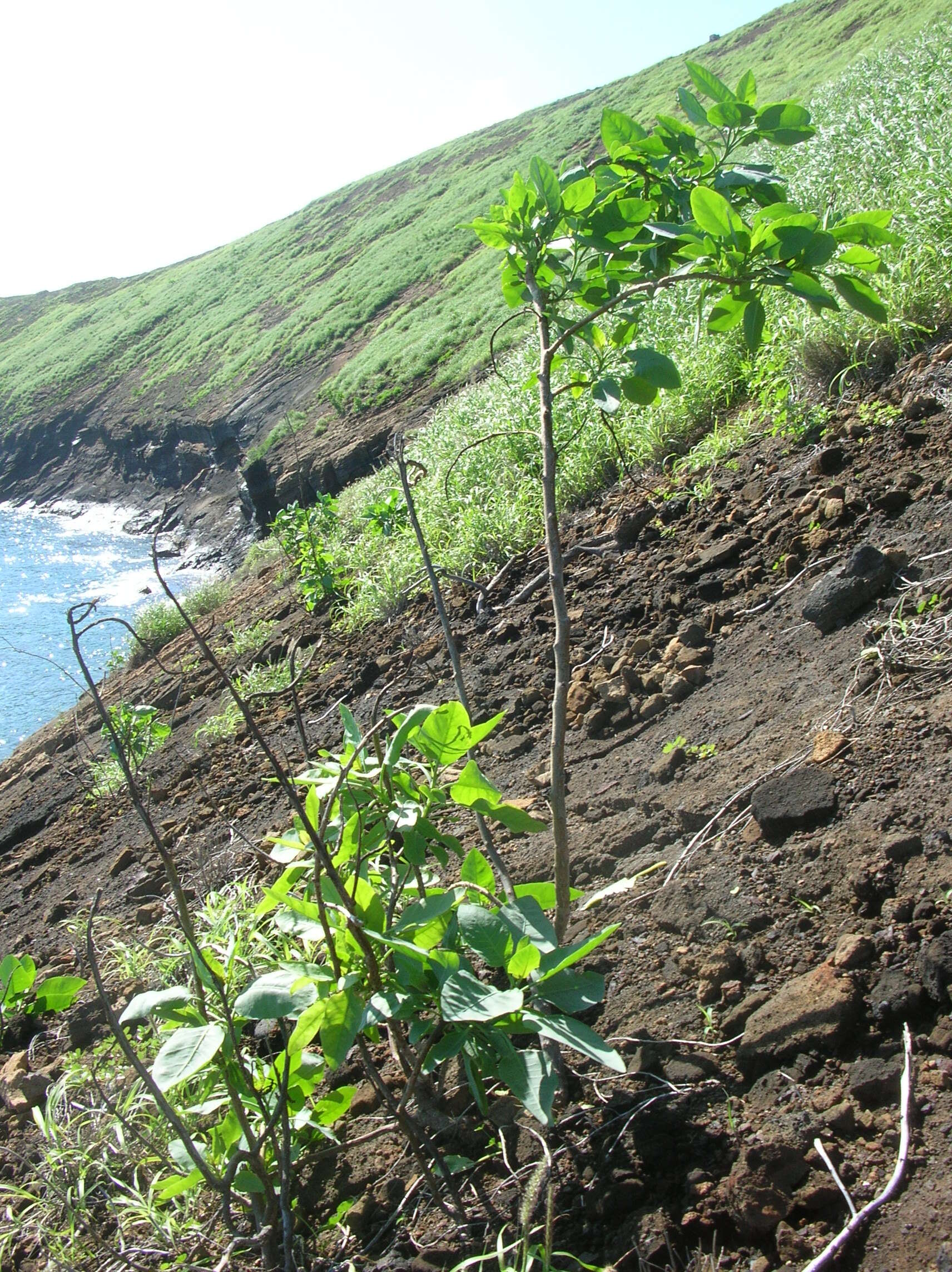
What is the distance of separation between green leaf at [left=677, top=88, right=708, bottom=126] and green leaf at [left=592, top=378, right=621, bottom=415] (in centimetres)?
41

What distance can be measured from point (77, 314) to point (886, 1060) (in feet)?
155

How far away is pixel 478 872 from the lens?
1.24 m

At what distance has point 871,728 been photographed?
67.8 inches

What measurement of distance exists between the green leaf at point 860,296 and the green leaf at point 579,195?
408mm

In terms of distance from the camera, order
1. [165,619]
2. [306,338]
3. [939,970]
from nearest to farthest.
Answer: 1. [939,970]
2. [165,619]
3. [306,338]

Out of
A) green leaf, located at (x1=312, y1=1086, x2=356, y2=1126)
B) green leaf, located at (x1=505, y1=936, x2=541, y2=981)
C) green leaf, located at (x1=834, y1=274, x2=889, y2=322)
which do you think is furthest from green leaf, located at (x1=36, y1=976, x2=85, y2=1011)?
green leaf, located at (x1=834, y1=274, x2=889, y2=322)

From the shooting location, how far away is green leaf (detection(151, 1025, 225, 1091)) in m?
1.10

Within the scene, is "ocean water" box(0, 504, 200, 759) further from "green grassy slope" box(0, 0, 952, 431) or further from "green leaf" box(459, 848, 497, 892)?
"green grassy slope" box(0, 0, 952, 431)

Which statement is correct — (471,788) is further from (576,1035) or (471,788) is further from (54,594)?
(54,594)

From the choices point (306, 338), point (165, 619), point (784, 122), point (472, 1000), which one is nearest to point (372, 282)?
point (306, 338)

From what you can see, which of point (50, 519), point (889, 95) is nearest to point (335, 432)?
point (889, 95)

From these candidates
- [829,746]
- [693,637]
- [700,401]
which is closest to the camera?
[829,746]

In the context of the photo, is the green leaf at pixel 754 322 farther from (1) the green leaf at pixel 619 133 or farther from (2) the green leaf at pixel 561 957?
(2) the green leaf at pixel 561 957

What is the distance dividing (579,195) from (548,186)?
0.20 ft
